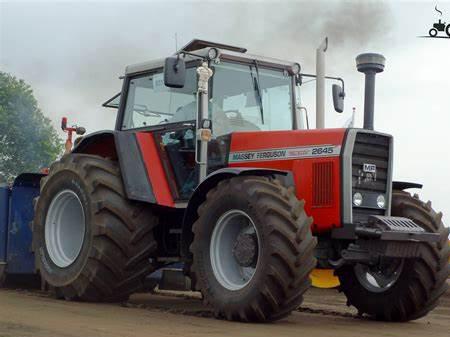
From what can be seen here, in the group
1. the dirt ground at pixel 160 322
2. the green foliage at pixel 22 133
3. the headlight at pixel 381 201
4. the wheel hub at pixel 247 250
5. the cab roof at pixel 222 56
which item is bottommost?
the dirt ground at pixel 160 322

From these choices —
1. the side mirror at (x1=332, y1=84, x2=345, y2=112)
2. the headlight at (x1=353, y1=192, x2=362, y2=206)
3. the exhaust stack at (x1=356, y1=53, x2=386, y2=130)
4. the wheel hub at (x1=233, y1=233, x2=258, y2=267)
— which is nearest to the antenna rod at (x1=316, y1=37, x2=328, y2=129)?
the side mirror at (x1=332, y1=84, x2=345, y2=112)

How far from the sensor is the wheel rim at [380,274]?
8.43 meters

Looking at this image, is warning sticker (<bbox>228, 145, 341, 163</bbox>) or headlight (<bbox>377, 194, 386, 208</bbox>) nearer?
warning sticker (<bbox>228, 145, 341, 163</bbox>)

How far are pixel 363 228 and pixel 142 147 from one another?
270cm

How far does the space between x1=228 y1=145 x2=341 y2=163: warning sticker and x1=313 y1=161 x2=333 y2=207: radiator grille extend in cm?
11

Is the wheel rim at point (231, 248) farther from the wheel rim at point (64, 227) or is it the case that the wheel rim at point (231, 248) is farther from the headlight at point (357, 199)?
the wheel rim at point (64, 227)

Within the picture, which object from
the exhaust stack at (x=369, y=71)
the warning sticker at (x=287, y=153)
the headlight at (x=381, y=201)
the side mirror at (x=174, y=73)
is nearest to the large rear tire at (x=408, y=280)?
the headlight at (x=381, y=201)

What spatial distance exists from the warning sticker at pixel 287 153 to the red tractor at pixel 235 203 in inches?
0.5

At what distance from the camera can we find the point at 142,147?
9.16 meters

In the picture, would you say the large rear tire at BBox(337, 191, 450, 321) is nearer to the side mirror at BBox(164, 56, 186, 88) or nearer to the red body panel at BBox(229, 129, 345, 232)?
the red body panel at BBox(229, 129, 345, 232)

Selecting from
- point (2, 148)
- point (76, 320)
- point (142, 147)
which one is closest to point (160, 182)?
point (142, 147)

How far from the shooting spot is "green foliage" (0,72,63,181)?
35062mm

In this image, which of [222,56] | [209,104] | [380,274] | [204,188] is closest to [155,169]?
[209,104]

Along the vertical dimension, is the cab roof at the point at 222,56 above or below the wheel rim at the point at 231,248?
above
